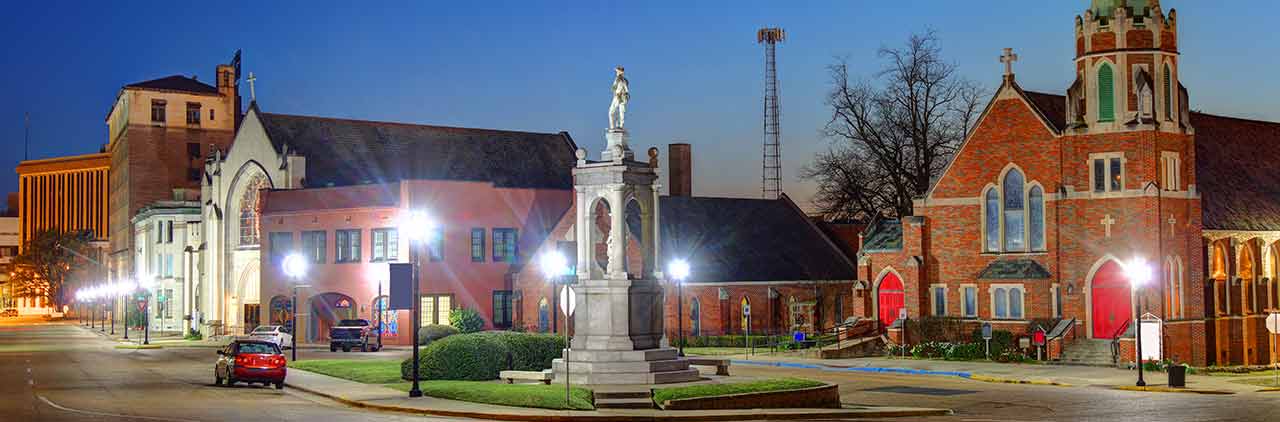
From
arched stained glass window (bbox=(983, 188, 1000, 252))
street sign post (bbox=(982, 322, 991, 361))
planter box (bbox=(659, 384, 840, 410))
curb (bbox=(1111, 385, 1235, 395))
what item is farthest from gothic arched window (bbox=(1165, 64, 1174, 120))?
planter box (bbox=(659, 384, 840, 410))

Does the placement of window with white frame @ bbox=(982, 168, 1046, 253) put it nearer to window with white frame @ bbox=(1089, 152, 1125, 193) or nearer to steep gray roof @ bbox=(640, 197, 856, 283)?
window with white frame @ bbox=(1089, 152, 1125, 193)

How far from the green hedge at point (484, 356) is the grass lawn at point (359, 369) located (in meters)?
1.39

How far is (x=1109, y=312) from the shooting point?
162ft

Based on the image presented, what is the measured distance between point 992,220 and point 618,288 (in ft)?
73.7

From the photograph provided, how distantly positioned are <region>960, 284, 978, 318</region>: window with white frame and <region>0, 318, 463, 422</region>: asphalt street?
26.6m

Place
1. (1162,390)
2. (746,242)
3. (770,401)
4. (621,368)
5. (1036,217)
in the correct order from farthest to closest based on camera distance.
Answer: (746,242) → (1036,217) → (1162,390) → (621,368) → (770,401)

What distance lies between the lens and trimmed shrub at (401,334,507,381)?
38031 millimetres

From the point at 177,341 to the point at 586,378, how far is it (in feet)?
176

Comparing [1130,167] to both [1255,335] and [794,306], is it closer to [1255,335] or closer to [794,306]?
[1255,335]

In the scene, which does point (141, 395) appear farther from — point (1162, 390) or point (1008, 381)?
→ point (1162, 390)

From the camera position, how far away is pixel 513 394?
3153 centimetres

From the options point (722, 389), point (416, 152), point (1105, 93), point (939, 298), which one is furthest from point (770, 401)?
point (416, 152)

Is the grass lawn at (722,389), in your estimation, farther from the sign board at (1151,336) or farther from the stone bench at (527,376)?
the sign board at (1151,336)

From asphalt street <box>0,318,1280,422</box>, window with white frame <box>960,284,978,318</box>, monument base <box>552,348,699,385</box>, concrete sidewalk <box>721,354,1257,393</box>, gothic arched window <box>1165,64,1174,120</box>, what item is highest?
gothic arched window <box>1165,64,1174,120</box>
